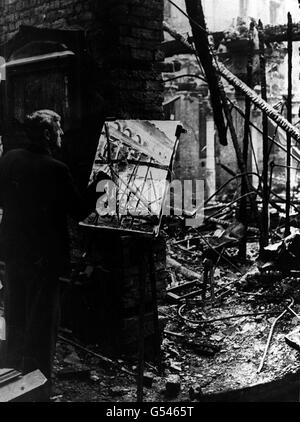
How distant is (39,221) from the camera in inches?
133

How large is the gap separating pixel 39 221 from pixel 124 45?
1.78m

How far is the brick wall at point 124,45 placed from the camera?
3.98m

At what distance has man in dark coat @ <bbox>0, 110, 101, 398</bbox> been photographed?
3334mm

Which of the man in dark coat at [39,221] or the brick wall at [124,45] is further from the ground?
the brick wall at [124,45]

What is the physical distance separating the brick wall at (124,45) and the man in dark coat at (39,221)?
85 centimetres

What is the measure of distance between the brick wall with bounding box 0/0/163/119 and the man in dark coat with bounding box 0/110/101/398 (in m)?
0.85

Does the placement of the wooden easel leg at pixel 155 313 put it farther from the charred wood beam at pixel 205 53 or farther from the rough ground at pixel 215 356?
the charred wood beam at pixel 205 53

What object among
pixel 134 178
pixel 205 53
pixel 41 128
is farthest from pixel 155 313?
pixel 205 53

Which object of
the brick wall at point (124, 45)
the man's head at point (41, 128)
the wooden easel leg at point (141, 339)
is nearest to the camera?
the wooden easel leg at point (141, 339)

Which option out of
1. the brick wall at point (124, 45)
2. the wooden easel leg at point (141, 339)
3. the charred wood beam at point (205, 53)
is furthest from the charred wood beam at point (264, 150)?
the wooden easel leg at point (141, 339)

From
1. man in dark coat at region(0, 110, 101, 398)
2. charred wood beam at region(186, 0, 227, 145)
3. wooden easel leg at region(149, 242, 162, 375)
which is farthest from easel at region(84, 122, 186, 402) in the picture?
charred wood beam at region(186, 0, 227, 145)

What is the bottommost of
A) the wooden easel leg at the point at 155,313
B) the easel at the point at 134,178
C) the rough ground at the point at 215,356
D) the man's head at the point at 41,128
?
the rough ground at the point at 215,356

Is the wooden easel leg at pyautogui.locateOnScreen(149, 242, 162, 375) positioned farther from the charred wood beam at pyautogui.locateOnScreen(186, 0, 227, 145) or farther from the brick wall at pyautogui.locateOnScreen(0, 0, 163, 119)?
the charred wood beam at pyautogui.locateOnScreen(186, 0, 227, 145)
